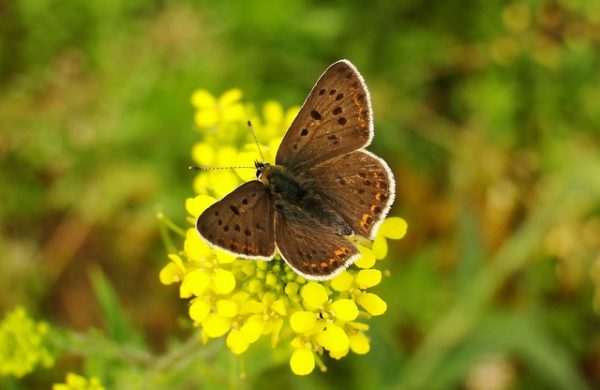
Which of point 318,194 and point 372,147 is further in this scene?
point 372,147

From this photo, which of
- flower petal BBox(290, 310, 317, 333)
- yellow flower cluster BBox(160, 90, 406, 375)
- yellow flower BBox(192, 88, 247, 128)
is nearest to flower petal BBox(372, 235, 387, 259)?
yellow flower cluster BBox(160, 90, 406, 375)

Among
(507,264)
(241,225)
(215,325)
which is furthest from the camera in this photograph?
(507,264)

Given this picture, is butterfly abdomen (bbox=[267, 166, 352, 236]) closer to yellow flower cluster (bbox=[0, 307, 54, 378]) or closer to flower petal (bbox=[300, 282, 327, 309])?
flower petal (bbox=[300, 282, 327, 309])

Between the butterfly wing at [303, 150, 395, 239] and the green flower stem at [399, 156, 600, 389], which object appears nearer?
the butterfly wing at [303, 150, 395, 239]

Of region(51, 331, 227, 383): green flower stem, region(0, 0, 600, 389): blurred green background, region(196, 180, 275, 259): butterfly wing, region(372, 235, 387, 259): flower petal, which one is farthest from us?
region(0, 0, 600, 389): blurred green background

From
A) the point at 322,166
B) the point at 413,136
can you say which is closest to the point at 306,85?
the point at 413,136

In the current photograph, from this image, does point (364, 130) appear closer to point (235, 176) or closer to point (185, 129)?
point (235, 176)

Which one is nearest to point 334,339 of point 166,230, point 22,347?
point 166,230

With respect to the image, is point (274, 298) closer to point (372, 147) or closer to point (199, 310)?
point (199, 310)
